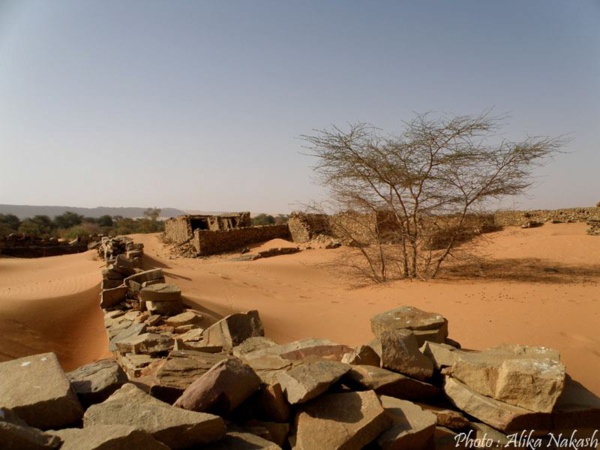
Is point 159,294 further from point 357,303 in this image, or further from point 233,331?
point 357,303

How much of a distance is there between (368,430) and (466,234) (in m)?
9.97

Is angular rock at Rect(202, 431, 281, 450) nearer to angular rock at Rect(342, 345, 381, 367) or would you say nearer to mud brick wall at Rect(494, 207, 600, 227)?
angular rock at Rect(342, 345, 381, 367)

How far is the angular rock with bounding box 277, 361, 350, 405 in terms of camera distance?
2475mm

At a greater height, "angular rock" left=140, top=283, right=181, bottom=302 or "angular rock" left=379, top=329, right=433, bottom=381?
"angular rock" left=379, top=329, right=433, bottom=381

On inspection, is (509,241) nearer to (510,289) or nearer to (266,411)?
(510,289)

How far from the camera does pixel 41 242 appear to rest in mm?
21812

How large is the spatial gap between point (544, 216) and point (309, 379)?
85.9ft

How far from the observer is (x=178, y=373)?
279cm

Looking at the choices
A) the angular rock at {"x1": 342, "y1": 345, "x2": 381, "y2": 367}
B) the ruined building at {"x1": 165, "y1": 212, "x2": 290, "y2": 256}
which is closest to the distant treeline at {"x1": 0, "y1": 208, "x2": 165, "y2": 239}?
the ruined building at {"x1": 165, "y1": 212, "x2": 290, "y2": 256}

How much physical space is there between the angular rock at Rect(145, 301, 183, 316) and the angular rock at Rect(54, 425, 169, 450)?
5.01m

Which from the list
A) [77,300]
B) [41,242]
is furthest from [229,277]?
[41,242]

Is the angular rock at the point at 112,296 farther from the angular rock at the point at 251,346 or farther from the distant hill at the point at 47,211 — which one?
the distant hill at the point at 47,211

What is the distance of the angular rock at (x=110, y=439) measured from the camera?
1.59 meters

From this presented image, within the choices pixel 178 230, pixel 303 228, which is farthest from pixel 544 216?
pixel 178 230
